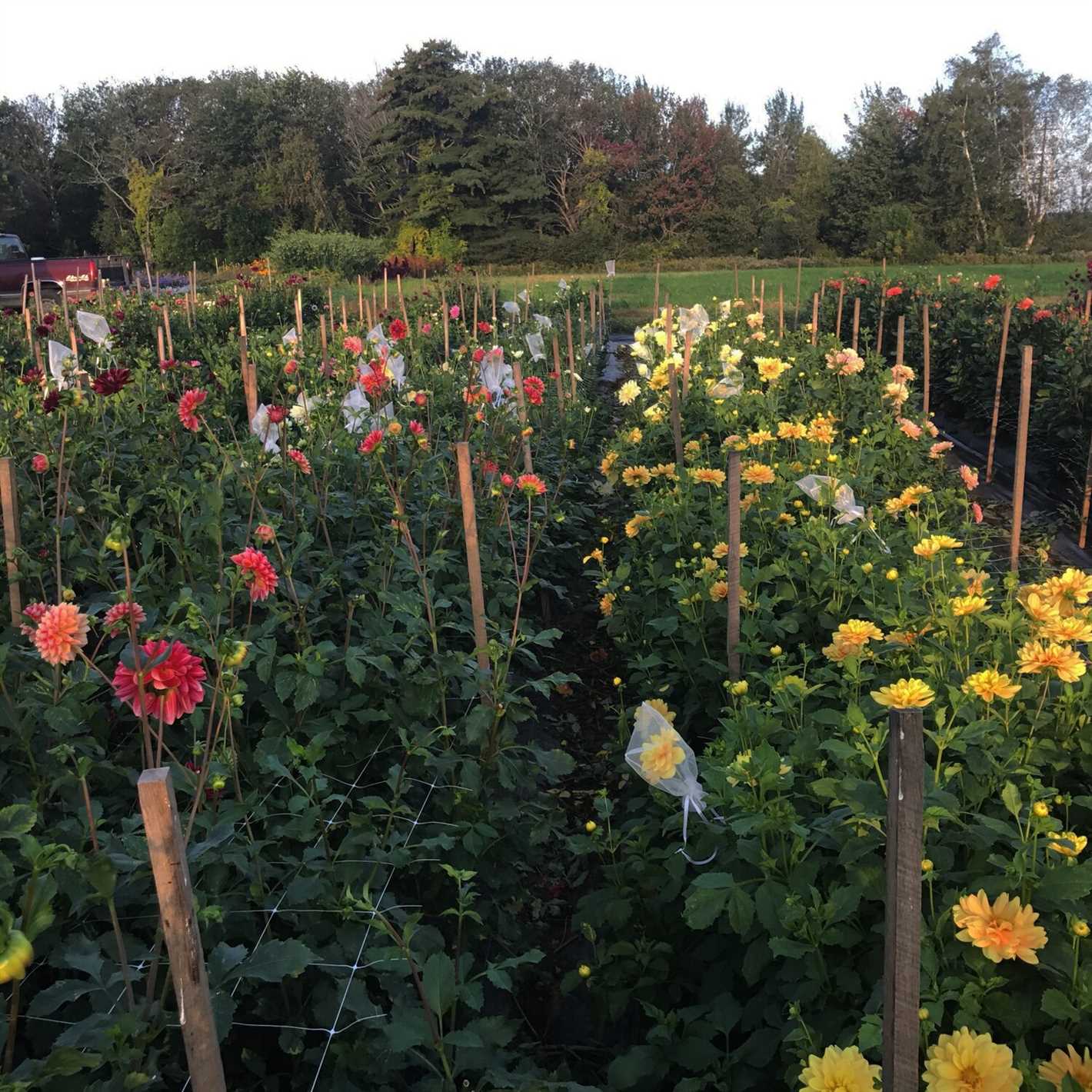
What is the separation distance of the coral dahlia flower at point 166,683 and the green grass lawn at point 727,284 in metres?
17.0

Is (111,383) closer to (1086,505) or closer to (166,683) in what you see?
(166,683)

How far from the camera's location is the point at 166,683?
52.0 inches

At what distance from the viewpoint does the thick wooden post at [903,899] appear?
1040 millimetres

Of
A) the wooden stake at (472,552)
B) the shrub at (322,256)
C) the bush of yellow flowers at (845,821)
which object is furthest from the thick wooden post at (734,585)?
the shrub at (322,256)

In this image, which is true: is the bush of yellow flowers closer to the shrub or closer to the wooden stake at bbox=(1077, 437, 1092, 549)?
the wooden stake at bbox=(1077, 437, 1092, 549)

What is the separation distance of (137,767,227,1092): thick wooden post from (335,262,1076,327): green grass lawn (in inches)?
684

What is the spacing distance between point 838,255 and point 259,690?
1499 inches

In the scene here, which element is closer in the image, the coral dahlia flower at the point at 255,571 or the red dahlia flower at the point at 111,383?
the coral dahlia flower at the point at 255,571

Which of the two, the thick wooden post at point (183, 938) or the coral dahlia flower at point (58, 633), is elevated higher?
the coral dahlia flower at point (58, 633)

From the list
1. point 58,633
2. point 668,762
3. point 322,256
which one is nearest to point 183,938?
point 58,633

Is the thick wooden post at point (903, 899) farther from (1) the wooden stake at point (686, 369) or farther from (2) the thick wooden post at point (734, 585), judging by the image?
(1) the wooden stake at point (686, 369)

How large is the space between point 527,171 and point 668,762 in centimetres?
4059

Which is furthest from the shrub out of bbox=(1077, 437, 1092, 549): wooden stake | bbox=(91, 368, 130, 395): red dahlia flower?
bbox=(91, 368, 130, 395): red dahlia flower

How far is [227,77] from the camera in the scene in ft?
155
